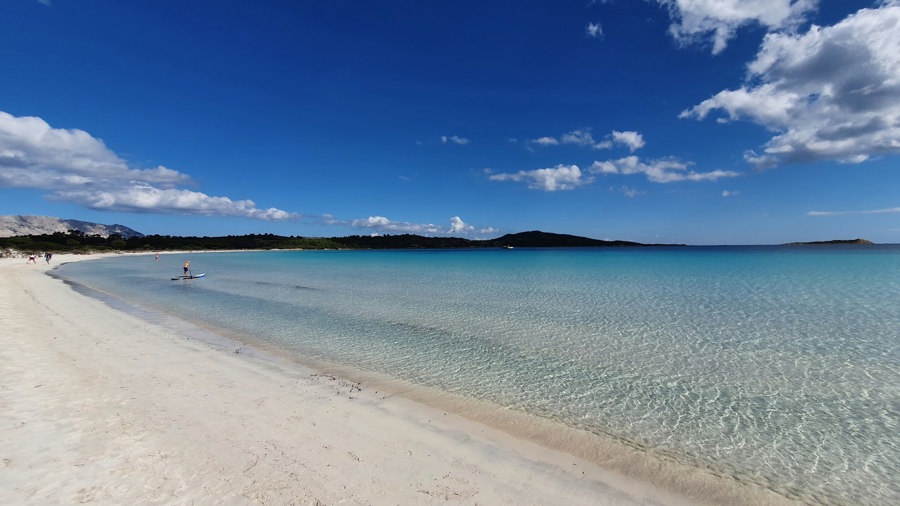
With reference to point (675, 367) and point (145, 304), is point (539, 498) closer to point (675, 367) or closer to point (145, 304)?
point (675, 367)

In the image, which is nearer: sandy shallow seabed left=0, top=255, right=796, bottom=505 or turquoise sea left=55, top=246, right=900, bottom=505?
sandy shallow seabed left=0, top=255, right=796, bottom=505

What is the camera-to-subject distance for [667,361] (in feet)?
31.6

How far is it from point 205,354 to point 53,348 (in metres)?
3.59

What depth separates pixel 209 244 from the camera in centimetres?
15600

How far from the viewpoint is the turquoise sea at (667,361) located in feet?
18.1

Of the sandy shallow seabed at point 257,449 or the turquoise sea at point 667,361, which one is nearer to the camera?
the sandy shallow seabed at point 257,449

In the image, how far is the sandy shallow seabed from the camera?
4180mm

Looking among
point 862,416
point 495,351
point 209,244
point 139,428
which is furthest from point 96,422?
point 209,244

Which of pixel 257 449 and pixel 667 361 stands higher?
pixel 257 449

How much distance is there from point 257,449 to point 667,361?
29.8 ft

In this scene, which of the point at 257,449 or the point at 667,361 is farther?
the point at 667,361

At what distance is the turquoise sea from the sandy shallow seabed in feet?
4.04

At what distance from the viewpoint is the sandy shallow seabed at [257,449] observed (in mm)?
4180

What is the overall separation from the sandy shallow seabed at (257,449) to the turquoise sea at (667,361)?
123 centimetres
